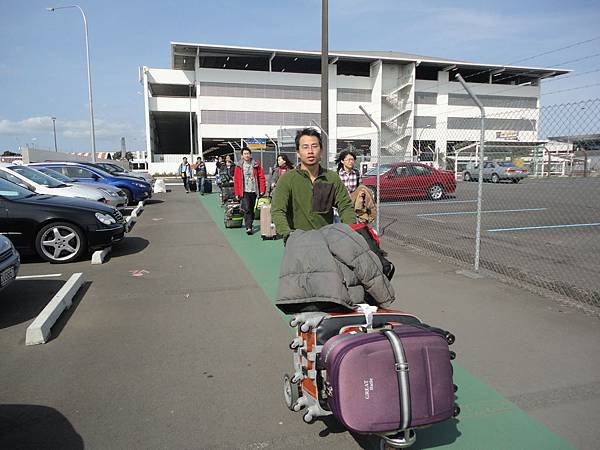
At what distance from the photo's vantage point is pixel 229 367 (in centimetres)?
358

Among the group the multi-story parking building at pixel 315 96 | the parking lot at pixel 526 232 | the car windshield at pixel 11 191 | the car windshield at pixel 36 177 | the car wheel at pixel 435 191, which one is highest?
the multi-story parking building at pixel 315 96

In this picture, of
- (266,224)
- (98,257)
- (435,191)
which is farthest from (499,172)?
(98,257)

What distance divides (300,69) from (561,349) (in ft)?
181

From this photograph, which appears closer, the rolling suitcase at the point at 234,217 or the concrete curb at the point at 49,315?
the concrete curb at the point at 49,315

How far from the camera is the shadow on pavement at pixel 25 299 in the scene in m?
4.77

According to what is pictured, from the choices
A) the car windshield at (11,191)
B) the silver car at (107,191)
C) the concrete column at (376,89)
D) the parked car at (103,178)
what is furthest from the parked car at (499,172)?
the concrete column at (376,89)

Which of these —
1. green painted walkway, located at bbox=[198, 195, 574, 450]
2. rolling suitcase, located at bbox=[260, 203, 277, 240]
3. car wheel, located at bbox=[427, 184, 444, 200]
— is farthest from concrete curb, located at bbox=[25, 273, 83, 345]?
car wheel, located at bbox=[427, 184, 444, 200]

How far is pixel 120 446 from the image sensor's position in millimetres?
2598

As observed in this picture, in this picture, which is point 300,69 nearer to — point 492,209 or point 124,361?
point 492,209

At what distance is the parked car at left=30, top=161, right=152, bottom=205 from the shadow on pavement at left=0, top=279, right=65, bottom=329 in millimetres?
9488

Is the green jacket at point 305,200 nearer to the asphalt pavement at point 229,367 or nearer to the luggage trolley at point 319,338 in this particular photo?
the luggage trolley at point 319,338

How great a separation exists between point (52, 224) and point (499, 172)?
24.0 m

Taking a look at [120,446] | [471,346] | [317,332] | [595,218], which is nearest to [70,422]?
[120,446]

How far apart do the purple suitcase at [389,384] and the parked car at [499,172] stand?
21.0 m
